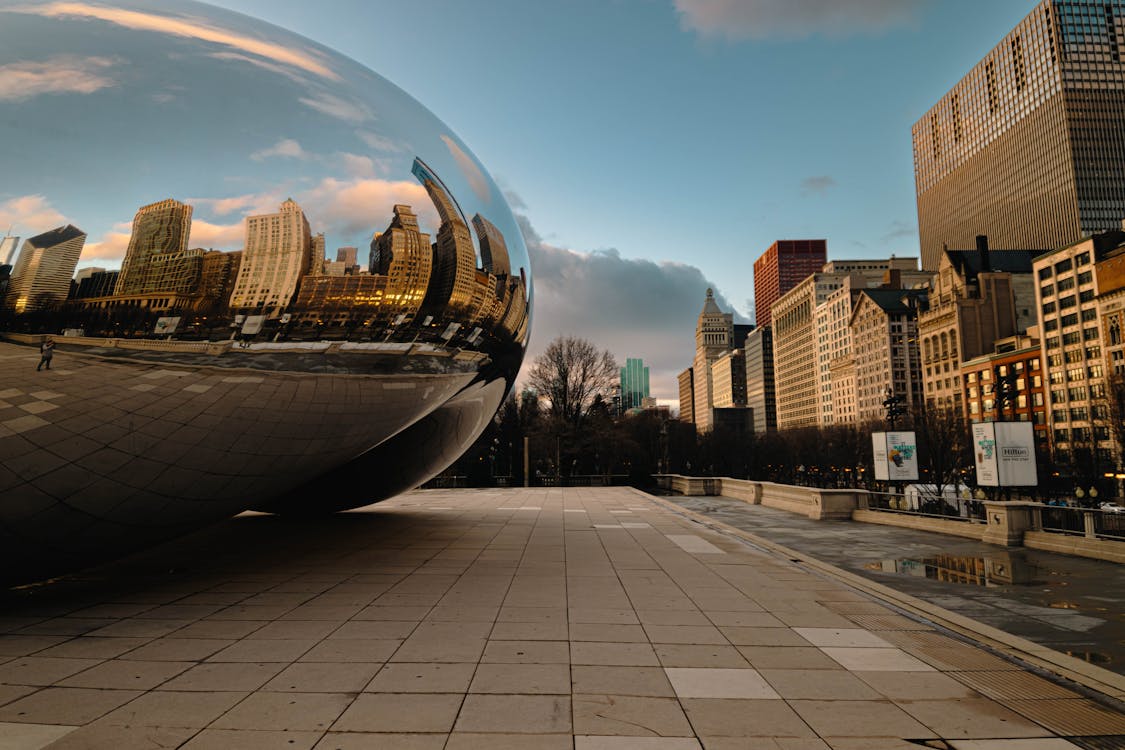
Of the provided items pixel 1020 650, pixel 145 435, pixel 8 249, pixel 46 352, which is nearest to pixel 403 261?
pixel 145 435

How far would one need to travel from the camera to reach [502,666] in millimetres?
4965

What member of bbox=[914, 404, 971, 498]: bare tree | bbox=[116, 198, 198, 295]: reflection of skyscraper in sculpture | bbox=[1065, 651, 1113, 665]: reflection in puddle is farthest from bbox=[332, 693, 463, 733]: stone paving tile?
bbox=[914, 404, 971, 498]: bare tree

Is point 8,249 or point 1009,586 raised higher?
point 8,249

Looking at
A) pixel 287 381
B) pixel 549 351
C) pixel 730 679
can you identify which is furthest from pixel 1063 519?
pixel 549 351

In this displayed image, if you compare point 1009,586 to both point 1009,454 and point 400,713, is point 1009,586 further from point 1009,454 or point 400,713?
point 1009,454

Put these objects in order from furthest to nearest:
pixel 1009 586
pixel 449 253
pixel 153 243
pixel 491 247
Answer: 1. pixel 1009 586
2. pixel 491 247
3. pixel 449 253
4. pixel 153 243

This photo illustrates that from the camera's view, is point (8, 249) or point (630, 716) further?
point (8, 249)

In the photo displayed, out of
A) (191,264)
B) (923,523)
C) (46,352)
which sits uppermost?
(191,264)

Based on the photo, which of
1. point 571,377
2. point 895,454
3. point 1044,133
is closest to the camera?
point 895,454

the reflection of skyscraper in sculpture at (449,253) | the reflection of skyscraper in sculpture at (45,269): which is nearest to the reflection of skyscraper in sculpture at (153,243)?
the reflection of skyscraper in sculpture at (45,269)

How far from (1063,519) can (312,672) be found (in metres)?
14.8

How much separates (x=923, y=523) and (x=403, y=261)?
16077mm

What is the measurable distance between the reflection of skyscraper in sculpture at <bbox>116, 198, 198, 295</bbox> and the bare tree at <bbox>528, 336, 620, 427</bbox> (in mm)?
45872

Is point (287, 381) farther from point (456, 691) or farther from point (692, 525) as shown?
point (692, 525)
